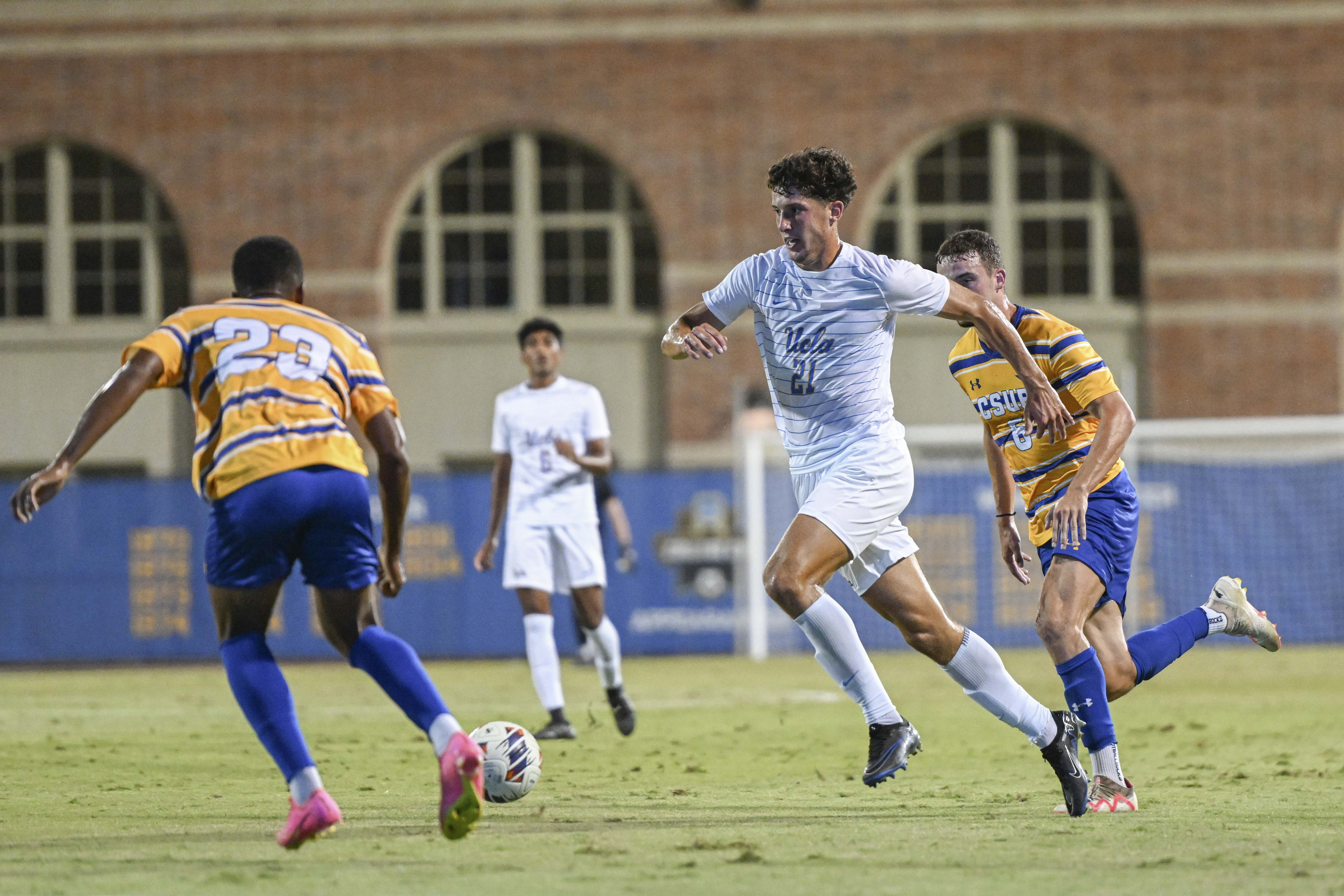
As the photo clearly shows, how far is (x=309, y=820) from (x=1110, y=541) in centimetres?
319

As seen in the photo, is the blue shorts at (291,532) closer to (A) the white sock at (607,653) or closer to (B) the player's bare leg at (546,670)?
(B) the player's bare leg at (546,670)

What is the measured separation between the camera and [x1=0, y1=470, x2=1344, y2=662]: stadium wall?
63.7 feet

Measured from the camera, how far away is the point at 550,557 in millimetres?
10422

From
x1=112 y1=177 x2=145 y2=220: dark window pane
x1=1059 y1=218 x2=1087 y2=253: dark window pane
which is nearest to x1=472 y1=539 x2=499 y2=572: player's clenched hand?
x1=1059 y1=218 x2=1087 y2=253: dark window pane

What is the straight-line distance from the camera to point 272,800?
714 cm

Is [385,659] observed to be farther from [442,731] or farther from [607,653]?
[607,653]

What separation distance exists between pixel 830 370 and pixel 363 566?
2.00 metres

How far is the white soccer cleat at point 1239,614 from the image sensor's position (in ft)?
24.1

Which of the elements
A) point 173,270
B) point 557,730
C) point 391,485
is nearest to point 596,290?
point 173,270

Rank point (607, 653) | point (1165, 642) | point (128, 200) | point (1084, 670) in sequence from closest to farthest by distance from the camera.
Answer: point (1084, 670) < point (1165, 642) < point (607, 653) < point (128, 200)

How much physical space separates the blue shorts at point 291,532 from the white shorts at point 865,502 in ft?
5.84

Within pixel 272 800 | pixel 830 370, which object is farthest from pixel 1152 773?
pixel 272 800

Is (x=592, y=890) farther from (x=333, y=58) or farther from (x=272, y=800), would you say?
(x=333, y=58)

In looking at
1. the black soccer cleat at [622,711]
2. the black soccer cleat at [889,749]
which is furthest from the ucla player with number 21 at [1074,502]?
the black soccer cleat at [622,711]
